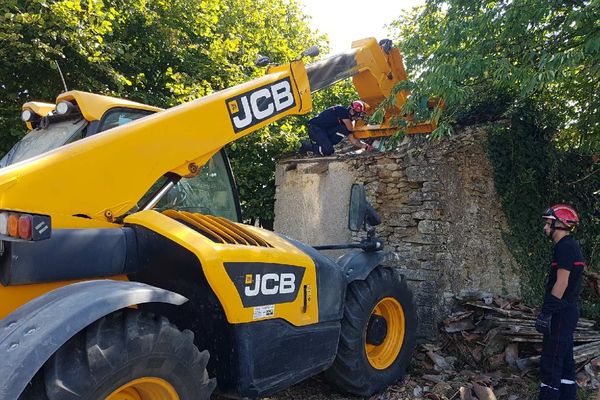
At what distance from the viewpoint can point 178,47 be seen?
959 cm

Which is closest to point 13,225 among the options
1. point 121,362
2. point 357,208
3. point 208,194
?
point 121,362

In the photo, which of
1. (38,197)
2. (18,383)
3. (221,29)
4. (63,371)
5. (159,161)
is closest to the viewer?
(18,383)

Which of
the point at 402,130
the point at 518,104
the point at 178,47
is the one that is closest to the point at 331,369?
the point at 402,130

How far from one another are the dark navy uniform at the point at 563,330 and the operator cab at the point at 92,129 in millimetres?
2934

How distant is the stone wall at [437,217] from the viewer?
608 centimetres

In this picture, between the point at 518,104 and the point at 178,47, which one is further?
the point at 178,47

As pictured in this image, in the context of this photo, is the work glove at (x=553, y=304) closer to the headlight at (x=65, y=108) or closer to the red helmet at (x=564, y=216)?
the red helmet at (x=564, y=216)

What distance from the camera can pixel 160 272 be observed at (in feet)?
9.34

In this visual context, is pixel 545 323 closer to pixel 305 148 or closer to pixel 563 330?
pixel 563 330

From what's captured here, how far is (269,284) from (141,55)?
7.64m

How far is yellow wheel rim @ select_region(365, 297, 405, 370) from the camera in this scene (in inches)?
172

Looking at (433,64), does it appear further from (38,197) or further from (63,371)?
(63,371)

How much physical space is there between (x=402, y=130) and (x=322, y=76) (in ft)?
6.32

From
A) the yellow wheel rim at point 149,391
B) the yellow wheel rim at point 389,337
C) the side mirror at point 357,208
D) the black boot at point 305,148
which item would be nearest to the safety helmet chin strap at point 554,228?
the yellow wheel rim at point 389,337
